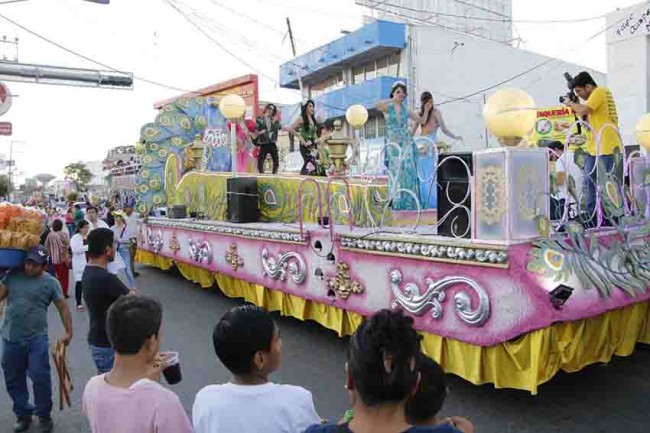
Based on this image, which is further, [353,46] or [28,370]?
[353,46]

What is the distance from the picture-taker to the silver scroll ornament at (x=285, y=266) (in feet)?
19.3

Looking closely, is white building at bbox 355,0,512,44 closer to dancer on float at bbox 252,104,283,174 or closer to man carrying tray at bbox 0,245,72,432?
dancer on float at bbox 252,104,283,174

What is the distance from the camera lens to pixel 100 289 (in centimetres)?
342

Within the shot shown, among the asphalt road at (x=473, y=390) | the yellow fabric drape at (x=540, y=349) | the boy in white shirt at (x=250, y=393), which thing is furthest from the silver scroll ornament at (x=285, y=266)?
the boy in white shirt at (x=250, y=393)

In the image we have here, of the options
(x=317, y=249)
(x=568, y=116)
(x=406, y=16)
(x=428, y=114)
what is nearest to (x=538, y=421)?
(x=317, y=249)

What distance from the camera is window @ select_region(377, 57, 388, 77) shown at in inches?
923

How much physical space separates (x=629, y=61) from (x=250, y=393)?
48.1 ft

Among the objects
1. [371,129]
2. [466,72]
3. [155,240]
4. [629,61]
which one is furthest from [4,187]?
[629,61]

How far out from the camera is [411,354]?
55.9 inches

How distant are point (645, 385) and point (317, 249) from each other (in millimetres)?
3050

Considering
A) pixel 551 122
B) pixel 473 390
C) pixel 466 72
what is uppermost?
pixel 466 72

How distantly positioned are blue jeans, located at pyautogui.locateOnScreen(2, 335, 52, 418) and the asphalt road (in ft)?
0.74

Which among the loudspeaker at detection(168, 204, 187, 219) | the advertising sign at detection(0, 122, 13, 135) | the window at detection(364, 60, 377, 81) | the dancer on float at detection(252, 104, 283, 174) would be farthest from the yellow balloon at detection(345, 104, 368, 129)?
the window at detection(364, 60, 377, 81)

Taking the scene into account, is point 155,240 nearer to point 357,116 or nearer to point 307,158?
point 307,158
